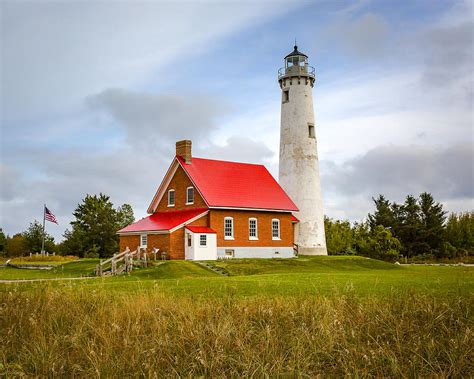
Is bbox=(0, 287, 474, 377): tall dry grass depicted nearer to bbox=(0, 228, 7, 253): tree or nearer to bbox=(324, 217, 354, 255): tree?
bbox=(324, 217, 354, 255): tree

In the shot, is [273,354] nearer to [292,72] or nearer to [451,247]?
[292,72]

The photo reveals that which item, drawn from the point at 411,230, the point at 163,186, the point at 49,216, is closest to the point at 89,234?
the point at 49,216

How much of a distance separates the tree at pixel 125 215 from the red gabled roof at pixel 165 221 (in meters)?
17.5

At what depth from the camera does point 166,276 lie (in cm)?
2700

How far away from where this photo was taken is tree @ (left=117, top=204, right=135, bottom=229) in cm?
5657

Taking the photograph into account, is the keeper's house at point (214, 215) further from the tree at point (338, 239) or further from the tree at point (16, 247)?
the tree at point (16, 247)

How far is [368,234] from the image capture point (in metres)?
57.4

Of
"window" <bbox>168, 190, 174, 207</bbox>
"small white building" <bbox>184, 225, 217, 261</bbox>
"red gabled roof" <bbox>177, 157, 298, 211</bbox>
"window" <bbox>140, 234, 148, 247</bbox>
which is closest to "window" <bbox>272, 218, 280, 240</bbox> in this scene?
"red gabled roof" <bbox>177, 157, 298, 211</bbox>

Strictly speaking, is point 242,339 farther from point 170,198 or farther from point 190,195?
point 170,198

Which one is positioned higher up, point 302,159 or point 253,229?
point 302,159

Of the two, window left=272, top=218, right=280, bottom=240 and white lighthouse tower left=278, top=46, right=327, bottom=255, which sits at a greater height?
white lighthouse tower left=278, top=46, right=327, bottom=255

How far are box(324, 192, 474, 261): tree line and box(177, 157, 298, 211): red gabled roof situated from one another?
1365cm

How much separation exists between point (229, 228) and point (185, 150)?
22.4ft

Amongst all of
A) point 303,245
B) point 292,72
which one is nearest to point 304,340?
point 303,245
